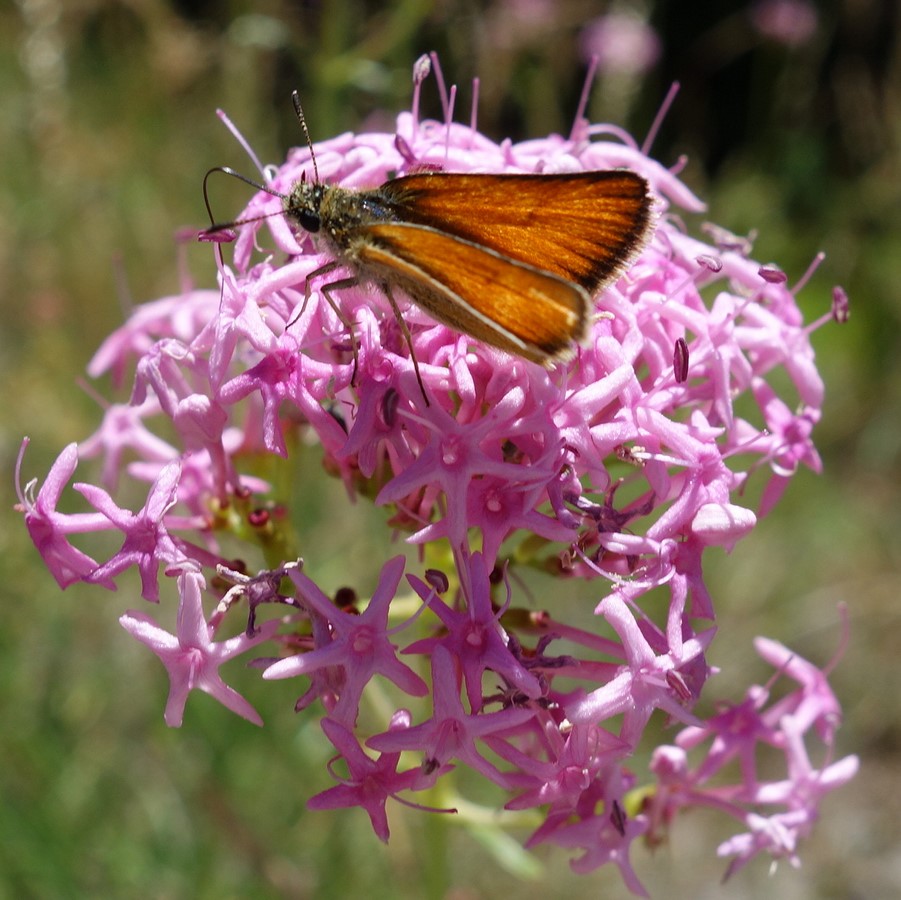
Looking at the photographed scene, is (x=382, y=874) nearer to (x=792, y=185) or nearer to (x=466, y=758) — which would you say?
(x=466, y=758)

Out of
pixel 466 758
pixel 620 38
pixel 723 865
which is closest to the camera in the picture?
pixel 466 758

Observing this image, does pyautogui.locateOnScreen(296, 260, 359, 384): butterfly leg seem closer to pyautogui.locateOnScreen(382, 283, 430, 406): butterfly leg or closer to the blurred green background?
pyautogui.locateOnScreen(382, 283, 430, 406): butterfly leg

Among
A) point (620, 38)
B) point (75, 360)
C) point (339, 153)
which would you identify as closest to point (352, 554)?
point (75, 360)

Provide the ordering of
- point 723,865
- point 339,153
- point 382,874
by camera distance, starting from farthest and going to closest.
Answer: point 723,865 < point 382,874 < point 339,153

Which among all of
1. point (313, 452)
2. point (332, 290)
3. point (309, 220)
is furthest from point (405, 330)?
point (313, 452)

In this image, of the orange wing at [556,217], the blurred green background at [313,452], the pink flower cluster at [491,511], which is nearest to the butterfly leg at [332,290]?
the pink flower cluster at [491,511]

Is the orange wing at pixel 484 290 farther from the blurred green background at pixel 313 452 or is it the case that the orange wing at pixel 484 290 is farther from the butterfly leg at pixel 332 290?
the blurred green background at pixel 313 452

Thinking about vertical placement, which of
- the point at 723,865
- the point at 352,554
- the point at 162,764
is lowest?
the point at 723,865
